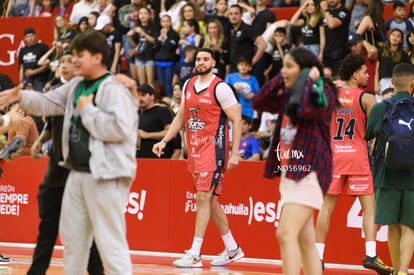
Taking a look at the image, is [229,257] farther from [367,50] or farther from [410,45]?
[410,45]

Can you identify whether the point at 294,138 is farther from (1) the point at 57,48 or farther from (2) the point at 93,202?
(1) the point at 57,48

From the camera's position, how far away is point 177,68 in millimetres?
15914

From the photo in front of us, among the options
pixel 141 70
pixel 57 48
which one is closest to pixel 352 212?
pixel 141 70

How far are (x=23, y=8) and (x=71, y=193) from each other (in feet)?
51.0

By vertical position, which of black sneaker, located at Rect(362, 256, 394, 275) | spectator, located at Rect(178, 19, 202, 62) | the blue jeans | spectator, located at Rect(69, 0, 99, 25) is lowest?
black sneaker, located at Rect(362, 256, 394, 275)

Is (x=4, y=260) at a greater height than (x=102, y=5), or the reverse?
(x=102, y=5)

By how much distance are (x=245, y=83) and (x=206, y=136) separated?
4.99 m

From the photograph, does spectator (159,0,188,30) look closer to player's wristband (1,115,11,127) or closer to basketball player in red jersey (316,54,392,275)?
basketball player in red jersey (316,54,392,275)

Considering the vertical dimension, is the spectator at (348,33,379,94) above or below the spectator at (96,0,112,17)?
below

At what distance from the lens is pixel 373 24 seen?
14.3m

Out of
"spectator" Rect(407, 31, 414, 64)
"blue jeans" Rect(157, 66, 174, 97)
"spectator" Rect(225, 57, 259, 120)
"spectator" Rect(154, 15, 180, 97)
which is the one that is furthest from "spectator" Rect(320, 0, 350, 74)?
"blue jeans" Rect(157, 66, 174, 97)

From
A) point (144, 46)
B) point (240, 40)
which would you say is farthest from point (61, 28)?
point (240, 40)

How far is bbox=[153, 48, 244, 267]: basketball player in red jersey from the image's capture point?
9969 millimetres

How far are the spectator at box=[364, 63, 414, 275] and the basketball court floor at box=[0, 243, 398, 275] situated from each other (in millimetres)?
1075
